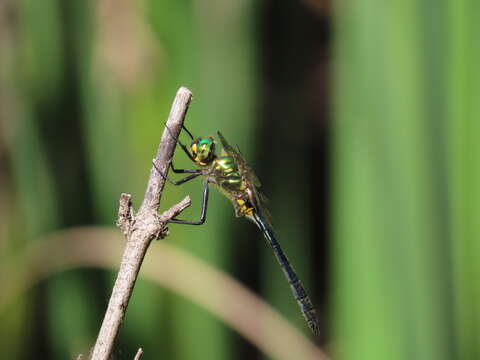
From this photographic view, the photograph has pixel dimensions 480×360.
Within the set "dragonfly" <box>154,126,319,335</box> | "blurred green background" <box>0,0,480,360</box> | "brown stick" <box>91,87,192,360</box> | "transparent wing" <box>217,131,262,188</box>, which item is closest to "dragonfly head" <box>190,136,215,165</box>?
"dragonfly" <box>154,126,319,335</box>

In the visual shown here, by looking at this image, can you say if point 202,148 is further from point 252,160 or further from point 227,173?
point 252,160

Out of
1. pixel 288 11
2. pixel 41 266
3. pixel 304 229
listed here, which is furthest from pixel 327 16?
pixel 41 266

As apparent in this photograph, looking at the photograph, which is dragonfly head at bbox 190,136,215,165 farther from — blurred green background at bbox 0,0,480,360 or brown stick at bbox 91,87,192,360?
brown stick at bbox 91,87,192,360

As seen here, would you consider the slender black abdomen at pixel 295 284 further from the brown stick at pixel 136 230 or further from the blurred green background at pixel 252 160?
the brown stick at pixel 136 230

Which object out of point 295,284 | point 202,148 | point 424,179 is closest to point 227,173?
point 202,148

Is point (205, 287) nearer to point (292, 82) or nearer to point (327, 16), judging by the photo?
point (292, 82)

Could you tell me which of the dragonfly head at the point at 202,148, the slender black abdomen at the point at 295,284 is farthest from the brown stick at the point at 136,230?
the slender black abdomen at the point at 295,284
